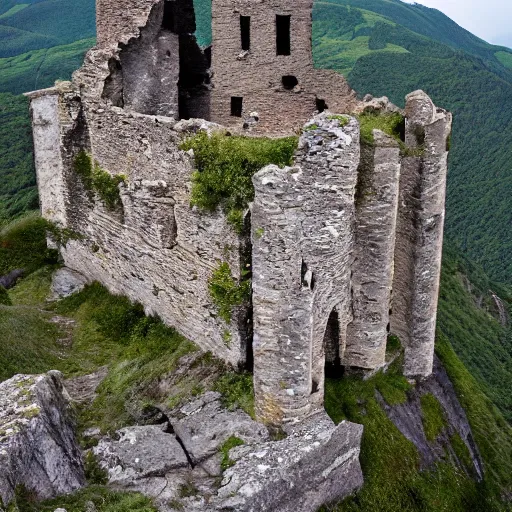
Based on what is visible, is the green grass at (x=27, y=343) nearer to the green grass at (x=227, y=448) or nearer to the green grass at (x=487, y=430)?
the green grass at (x=227, y=448)

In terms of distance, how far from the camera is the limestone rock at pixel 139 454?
34.7 ft

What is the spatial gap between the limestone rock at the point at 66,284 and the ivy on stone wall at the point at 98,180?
2319mm

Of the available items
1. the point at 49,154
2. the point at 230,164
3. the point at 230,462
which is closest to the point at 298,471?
the point at 230,462

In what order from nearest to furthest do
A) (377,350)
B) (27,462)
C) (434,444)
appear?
(27,462) < (377,350) < (434,444)

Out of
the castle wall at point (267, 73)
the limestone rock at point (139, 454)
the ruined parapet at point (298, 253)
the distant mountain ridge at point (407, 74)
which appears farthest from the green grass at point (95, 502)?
the distant mountain ridge at point (407, 74)

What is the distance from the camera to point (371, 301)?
512 inches

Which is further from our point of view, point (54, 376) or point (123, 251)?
point (123, 251)

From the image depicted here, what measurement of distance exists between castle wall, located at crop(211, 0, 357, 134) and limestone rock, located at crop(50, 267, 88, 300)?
5.12m

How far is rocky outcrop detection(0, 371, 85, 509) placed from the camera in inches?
361

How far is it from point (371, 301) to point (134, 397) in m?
4.55

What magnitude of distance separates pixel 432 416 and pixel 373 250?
4681 millimetres

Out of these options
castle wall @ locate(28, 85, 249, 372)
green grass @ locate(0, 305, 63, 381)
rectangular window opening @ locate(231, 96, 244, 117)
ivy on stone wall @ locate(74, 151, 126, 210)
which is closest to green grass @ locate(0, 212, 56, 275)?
castle wall @ locate(28, 85, 249, 372)

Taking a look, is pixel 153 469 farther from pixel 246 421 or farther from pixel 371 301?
pixel 371 301

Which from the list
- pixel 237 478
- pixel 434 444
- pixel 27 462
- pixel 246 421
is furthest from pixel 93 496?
pixel 434 444
